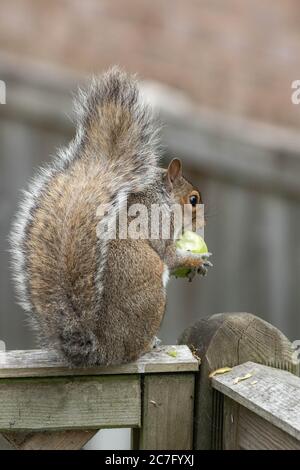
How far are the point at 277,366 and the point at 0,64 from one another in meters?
2.83

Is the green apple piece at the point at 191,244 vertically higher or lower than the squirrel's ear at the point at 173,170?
lower

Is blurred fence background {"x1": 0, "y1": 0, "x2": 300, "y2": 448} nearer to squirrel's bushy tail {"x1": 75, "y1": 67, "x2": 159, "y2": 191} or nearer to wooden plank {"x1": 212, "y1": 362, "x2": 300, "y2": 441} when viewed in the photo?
squirrel's bushy tail {"x1": 75, "y1": 67, "x2": 159, "y2": 191}

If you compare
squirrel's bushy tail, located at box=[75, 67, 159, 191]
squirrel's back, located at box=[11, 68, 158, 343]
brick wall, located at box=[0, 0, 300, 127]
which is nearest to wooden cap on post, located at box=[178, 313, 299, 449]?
squirrel's back, located at box=[11, 68, 158, 343]

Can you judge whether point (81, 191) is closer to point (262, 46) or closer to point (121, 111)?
point (121, 111)

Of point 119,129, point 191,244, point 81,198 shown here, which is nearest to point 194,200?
point 191,244

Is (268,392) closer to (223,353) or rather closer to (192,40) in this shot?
(223,353)

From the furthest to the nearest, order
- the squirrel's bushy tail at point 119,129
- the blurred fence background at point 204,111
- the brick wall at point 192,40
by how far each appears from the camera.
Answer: the brick wall at point 192,40
the blurred fence background at point 204,111
the squirrel's bushy tail at point 119,129

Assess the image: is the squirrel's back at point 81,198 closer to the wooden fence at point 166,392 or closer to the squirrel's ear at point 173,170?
the wooden fence at point 166,392

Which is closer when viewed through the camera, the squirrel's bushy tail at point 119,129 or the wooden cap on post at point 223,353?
the wooden cap on post at point 223,353

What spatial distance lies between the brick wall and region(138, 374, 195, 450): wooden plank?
122 inches

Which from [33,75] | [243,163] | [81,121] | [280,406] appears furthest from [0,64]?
[280,406]

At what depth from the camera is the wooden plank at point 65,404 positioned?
1.75m

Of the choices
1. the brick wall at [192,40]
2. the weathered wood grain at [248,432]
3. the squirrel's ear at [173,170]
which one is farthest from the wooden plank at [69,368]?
the brick wall at [192,40]

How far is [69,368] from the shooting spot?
1791mm
